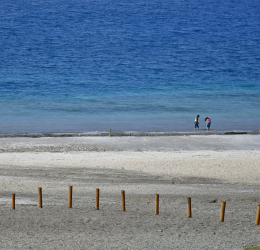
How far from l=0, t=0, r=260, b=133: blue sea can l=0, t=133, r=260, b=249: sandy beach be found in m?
7.46

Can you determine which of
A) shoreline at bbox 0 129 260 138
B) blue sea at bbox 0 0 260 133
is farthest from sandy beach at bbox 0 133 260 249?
blue sea at bbox 0 0 260 133

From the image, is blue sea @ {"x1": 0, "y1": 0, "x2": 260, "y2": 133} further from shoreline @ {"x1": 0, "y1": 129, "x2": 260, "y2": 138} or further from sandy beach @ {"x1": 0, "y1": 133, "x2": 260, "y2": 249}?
sandy beach @ {"x1": 0, "y1": 133, "x2": 260, "y2": 249}

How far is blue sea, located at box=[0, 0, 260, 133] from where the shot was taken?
39125 mm

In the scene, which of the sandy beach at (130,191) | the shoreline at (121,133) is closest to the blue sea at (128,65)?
the shoreline at (121,133)

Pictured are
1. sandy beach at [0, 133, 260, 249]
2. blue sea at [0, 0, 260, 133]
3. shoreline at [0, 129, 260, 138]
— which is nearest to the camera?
sandy beach at [0, 133, 260, 249]

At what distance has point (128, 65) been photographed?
249 ft

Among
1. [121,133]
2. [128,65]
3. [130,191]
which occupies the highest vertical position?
[128,65]

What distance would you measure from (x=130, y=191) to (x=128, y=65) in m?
61.2

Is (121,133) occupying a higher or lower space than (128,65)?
lower

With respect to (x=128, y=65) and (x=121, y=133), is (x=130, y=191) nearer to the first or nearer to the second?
(x=121, y=133)

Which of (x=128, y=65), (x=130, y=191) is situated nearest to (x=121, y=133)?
(x=130, y=191)

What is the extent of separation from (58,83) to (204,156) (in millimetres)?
43199

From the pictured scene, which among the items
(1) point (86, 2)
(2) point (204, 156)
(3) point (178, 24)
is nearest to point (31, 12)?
(1) point (86, 2)

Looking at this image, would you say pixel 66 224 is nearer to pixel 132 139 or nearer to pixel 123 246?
pixel 123 246
